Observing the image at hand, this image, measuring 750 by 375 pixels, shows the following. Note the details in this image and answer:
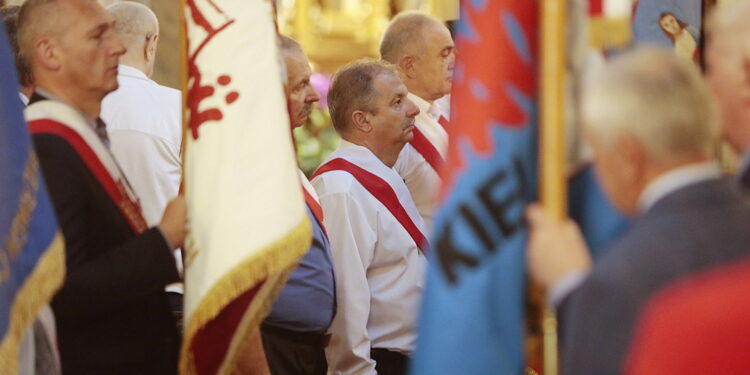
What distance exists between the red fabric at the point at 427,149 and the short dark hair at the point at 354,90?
1.48 ft

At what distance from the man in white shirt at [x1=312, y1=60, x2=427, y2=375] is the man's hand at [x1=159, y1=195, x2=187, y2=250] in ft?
4.70

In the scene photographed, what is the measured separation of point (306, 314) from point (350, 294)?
0.33 m

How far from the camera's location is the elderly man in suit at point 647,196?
98.7 inches

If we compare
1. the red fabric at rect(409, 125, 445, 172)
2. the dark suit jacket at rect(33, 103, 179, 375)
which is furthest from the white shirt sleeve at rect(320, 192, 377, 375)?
the dark suit jacket at rect(33, 103, 179, 375)

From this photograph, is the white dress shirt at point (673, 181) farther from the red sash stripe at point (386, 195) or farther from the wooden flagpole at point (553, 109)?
the red sash stripe at point (386, 195)

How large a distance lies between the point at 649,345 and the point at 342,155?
10.1 feet

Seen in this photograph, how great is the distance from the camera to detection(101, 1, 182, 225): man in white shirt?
5352mm

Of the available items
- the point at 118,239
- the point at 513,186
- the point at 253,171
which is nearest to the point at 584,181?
the point at 513,186

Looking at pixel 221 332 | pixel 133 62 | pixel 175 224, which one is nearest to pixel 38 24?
pixel 175 224

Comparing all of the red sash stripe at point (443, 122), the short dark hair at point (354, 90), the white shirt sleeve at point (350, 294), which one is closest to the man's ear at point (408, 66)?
the red sash stripe at point (443, 122)

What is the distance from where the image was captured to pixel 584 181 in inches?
136

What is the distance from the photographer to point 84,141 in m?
3.63

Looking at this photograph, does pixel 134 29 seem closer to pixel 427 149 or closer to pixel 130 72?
pixel 130 72

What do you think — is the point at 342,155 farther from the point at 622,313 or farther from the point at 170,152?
the point at 622,313
